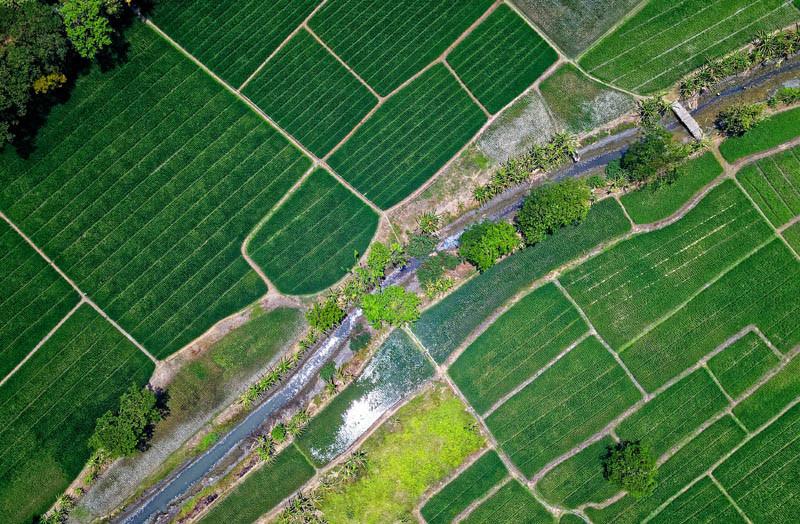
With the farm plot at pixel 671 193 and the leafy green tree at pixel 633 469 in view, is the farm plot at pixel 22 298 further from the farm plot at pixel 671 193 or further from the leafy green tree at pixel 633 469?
the farm plot at pixel 671 193

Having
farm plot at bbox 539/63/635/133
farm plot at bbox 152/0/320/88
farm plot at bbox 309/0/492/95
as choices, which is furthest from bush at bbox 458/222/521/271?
farm plot at bbox 152/0/320/88

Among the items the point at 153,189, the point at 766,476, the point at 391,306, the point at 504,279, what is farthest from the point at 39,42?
the point at 766,476

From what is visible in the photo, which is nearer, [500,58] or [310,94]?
[310,94]

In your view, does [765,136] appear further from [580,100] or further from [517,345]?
[517,345]

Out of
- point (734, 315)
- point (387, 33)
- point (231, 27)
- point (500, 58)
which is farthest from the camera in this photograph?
point (500, 58)

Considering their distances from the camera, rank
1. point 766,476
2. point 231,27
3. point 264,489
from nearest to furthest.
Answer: point 264,489 → point 231,27 → point 766,476
